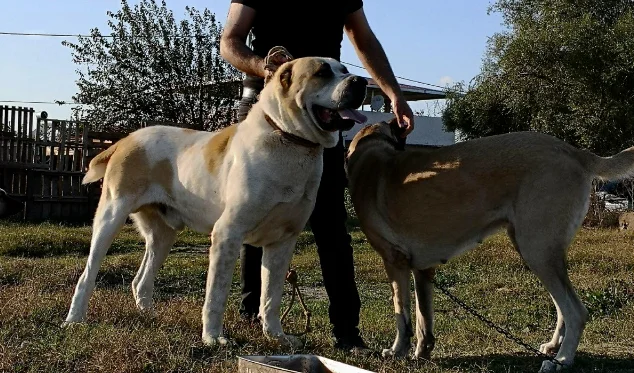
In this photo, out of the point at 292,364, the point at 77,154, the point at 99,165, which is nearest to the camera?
the point at 292,364

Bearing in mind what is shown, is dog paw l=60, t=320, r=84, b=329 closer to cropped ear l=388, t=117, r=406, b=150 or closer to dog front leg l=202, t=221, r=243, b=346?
dog front leg l=202, t=221, r=243, b=346

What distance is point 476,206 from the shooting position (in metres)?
4.62

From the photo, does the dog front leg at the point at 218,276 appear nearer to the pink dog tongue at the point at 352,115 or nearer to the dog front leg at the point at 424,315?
the pink dog tongue at the point at 352,115

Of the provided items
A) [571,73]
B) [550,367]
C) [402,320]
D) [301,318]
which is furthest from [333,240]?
[571,73]

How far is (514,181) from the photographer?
448 cm

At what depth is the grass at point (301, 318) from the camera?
4.09 metres

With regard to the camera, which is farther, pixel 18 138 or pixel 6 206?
pixel 18 138

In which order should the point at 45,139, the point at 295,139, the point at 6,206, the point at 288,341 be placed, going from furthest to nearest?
the point at 45,139 → the point at 6,206 → the point at 288,341 → the point at 295,139

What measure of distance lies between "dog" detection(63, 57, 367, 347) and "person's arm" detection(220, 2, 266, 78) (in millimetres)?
357

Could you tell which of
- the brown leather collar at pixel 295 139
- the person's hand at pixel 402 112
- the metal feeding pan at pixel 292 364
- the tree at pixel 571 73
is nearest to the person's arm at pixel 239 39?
the brown leather collar at pixel 295 139

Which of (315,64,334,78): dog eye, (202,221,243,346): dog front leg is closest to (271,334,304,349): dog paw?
(202,221,243,346): dog front leg

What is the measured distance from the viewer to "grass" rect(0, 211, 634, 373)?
409cm

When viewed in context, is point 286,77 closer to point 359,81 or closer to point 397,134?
point 359,81

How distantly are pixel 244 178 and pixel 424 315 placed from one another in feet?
4.73
